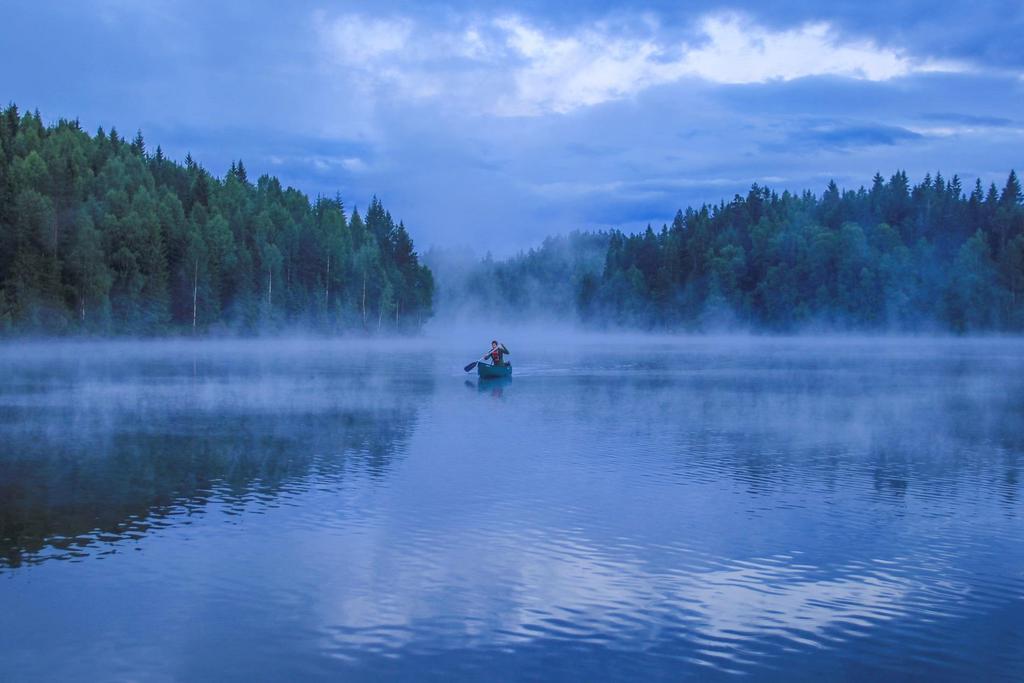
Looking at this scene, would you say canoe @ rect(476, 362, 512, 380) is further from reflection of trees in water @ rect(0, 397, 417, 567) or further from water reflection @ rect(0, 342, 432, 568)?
reflection of trees in water @ rect(0, 397, 417, 567)

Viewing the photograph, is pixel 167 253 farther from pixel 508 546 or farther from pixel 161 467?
pixel 508 546

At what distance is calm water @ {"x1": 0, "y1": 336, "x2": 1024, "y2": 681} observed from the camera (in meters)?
12.6

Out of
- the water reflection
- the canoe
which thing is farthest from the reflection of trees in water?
the canoe

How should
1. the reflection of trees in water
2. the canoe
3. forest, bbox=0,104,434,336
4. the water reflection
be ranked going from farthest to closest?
forest, bbox=0,104,434,336, the canoe, the water reflection, the reflection of trees in water

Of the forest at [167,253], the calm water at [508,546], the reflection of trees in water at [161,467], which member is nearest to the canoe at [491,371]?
the calm water at [508,546]

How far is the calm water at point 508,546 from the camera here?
1264 centimetres

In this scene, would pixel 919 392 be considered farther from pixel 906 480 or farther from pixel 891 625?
pixel 891 625

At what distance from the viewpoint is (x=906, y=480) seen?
2525cm

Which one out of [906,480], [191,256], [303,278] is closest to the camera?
[906,480]

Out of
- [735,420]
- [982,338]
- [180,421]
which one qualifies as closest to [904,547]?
[735,420]

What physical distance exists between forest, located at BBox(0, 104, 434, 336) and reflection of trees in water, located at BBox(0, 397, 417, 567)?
67.2 m

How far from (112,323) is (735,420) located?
270ft

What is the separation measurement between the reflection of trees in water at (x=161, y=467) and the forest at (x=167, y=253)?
220ft

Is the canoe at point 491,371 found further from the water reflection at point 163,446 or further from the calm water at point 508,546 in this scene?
the calm water at point 508,546
